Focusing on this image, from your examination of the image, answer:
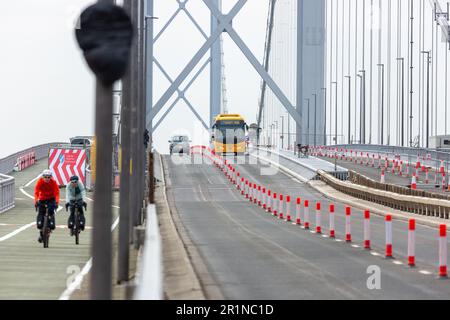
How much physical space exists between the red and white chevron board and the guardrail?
11.9m

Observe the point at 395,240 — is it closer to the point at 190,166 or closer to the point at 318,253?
the point at 318,253

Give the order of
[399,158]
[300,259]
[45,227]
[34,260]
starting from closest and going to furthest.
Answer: [300,259]
[34,260]
[45,227]
[399,158]

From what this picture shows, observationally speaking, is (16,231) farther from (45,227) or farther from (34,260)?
(34,260)

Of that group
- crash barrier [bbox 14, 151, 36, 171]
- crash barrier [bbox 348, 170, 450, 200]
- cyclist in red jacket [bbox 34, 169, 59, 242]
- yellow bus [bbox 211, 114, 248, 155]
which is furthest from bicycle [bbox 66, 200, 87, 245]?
yellow bus [bbox 211, 114, 248, 155]

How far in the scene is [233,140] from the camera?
93625mm

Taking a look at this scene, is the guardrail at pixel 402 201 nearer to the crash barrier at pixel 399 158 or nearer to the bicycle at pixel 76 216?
the crash barrier at pixel 399 158

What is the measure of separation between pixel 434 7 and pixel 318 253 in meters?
84.0

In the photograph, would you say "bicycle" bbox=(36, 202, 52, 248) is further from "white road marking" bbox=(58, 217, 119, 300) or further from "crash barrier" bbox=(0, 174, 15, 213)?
"crash barrier" bbox=(0, 174, 15, 213)

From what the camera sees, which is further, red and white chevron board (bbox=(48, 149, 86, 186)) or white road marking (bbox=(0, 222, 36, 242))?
red and white chevron board (bbox=(48, 149, 86, 186))

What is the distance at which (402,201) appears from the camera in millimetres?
40938

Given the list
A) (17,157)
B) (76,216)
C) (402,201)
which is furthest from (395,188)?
(17,157)

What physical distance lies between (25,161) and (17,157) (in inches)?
116

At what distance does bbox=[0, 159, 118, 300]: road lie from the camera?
1675 centimetres
